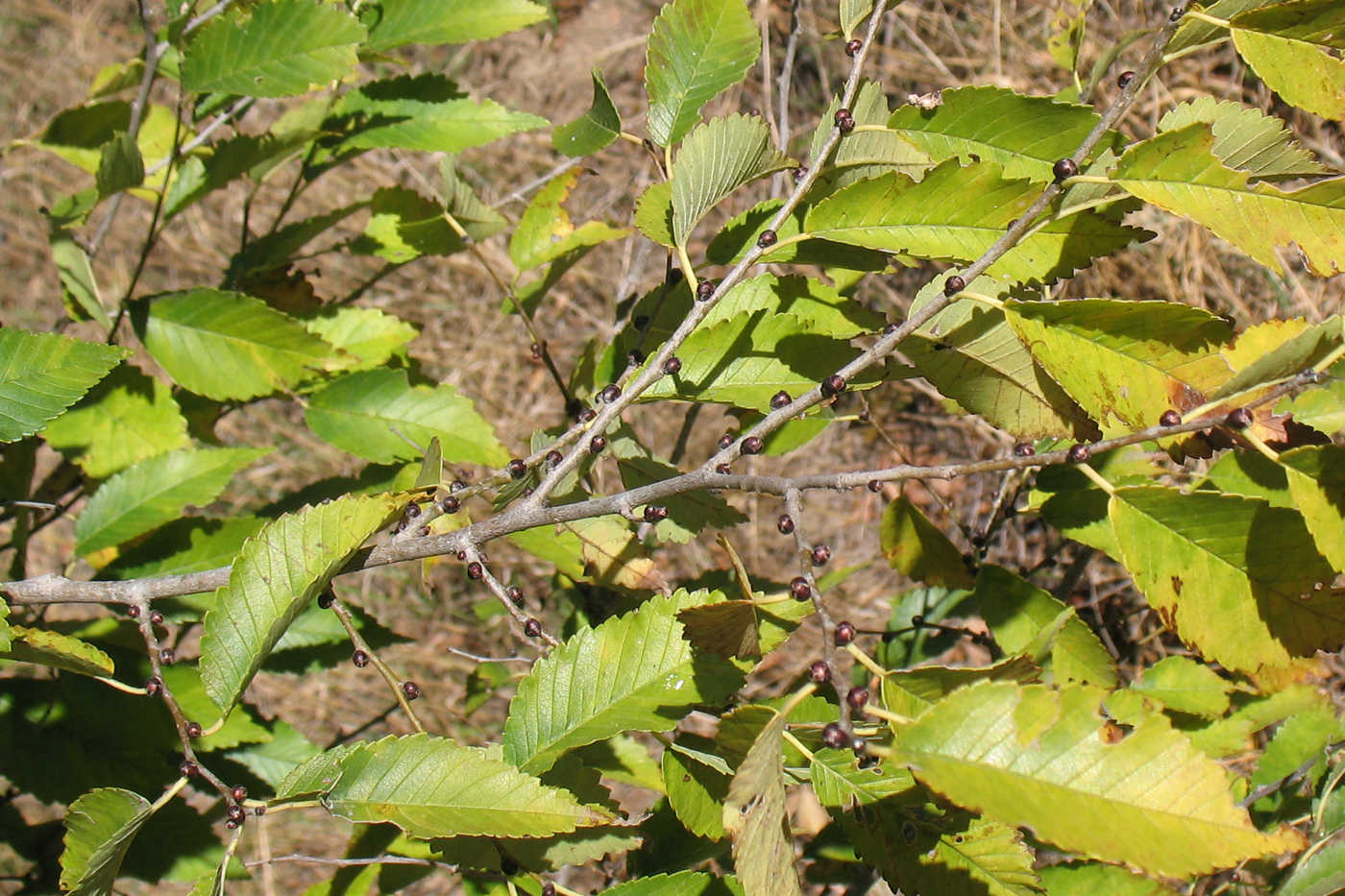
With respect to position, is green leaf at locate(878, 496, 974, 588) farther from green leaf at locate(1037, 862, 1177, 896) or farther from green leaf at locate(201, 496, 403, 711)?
green leaf at locate(201, 496, 403, 711)

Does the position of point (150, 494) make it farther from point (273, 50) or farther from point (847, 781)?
point (847, 781)

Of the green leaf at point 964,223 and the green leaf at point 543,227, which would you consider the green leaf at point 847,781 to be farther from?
the green leaf at point 543,227

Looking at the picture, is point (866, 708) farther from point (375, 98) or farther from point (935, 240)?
point (375, 98)

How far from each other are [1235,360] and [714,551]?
99.6 inches

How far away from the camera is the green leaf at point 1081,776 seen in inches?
23.6

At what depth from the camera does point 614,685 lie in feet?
3.13

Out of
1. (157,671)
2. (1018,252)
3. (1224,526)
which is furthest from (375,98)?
(1224,526)

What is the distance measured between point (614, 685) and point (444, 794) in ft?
0.61

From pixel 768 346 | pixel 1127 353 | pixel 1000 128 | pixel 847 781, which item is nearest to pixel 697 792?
pixel 847 781

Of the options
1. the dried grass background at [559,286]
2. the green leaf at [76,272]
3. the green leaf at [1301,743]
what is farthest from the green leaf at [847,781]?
the dried grass background at [559,286]

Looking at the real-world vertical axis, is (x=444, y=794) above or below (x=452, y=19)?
below

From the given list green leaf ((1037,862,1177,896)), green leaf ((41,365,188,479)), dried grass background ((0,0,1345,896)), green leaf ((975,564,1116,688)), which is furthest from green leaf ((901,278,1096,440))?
dried grass background ((0,0,1345,896))

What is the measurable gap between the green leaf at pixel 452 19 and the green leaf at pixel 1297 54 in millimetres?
877

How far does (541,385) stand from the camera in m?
3.73
